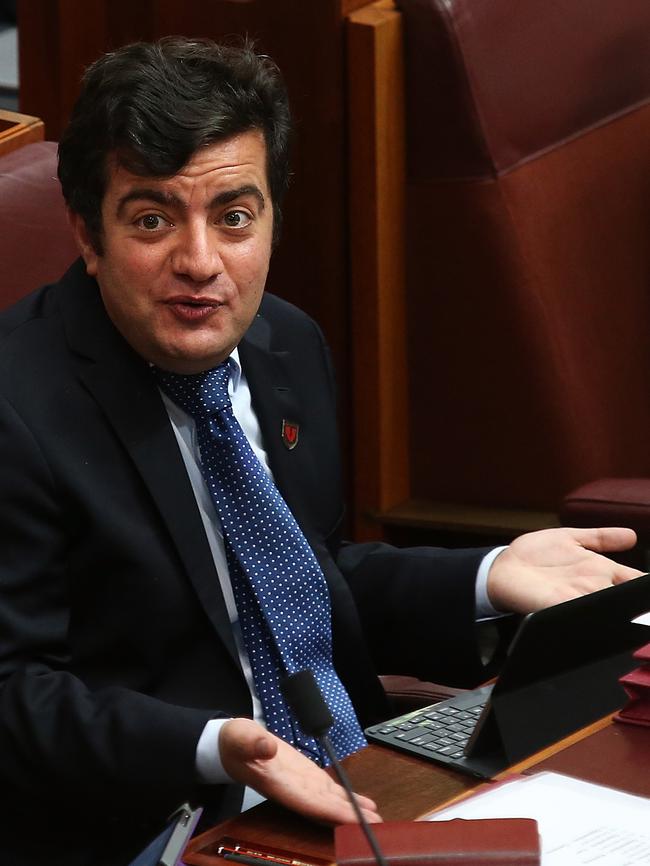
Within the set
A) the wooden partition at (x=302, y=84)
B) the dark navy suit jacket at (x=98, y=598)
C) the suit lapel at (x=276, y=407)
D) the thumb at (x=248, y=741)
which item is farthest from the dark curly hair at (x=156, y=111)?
the wooden partition at (x=302, y=84)

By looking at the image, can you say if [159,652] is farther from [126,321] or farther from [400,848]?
[400,848]

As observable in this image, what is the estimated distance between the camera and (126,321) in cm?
146

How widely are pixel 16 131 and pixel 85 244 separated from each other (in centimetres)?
45

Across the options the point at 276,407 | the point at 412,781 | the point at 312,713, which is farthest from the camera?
the point at 276,407

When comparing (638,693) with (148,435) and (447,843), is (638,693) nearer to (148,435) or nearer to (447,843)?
(447,843)

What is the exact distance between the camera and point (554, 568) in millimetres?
1521

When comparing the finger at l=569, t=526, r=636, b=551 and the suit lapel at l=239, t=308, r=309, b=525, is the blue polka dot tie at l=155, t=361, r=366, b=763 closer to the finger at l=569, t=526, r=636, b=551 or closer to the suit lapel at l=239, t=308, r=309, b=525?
the suit lapel at l=239, t=308, r=309, b=525

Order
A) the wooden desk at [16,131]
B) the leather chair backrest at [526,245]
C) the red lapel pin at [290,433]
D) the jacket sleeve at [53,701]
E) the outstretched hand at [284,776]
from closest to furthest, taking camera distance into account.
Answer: the outstretched hand at [284,776] → the jacket sleeve at [53,701] → the red lapel pin at [290,433] → the wooden desk at [16,131] → the leather chair backrest at [526,245]

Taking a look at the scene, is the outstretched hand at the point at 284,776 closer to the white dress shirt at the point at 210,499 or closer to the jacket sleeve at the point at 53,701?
the jacket sleeve at the point at 53,701

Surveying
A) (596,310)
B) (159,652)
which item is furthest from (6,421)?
(596,310)

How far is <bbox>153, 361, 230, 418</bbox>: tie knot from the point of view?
1.49 m

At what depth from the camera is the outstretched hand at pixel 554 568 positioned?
150 cm

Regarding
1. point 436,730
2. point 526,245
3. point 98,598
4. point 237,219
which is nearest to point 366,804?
point 436,730

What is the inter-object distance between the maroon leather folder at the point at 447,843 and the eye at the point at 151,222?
23.8 inches
